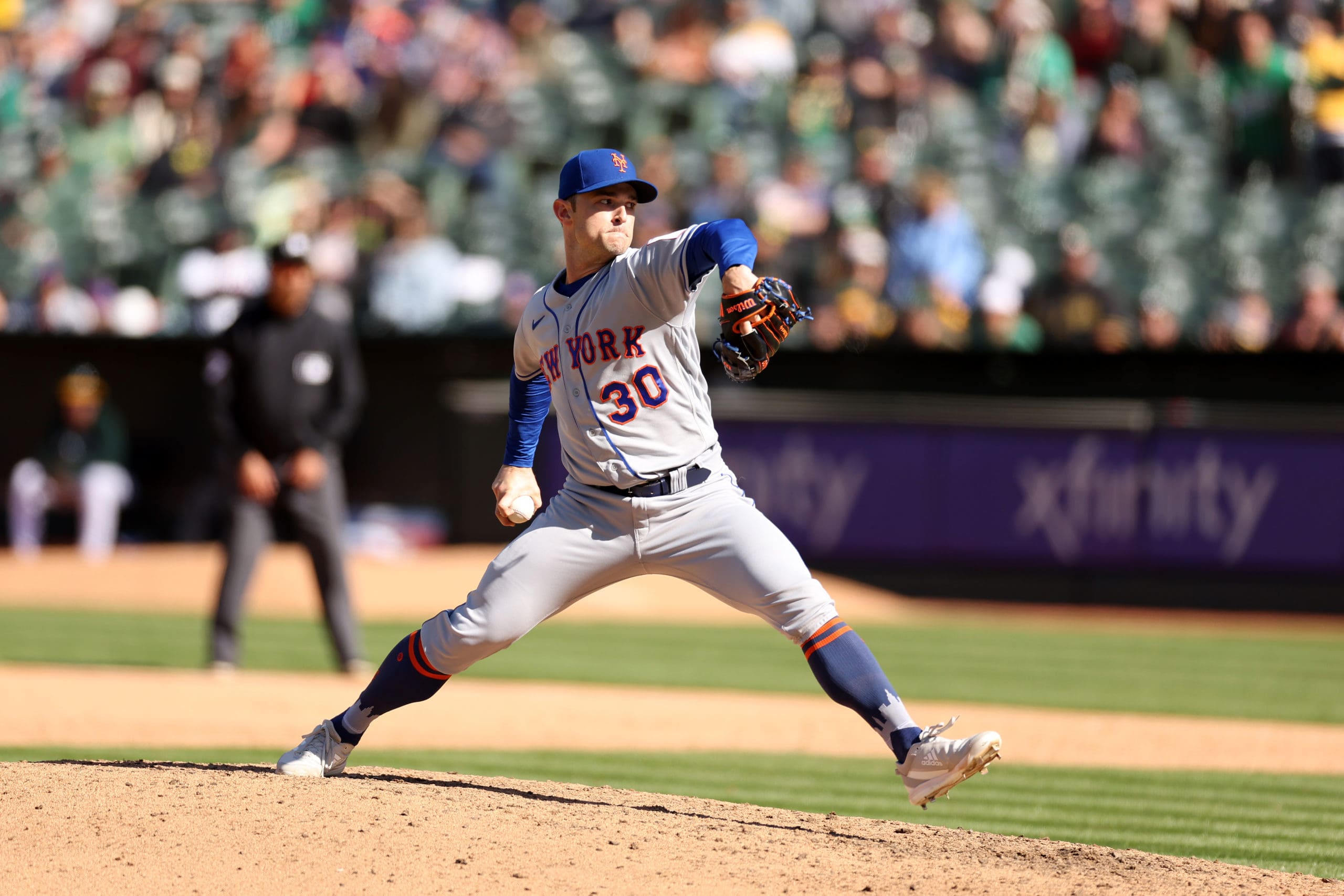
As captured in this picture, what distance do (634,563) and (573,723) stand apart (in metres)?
3.27

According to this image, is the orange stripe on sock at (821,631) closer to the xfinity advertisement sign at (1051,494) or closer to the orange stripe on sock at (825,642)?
the orange stripe on sock at (825,642)

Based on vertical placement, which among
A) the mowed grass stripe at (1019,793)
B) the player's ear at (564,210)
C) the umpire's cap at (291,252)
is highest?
the umpire's cap at (291,252)

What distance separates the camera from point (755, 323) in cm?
390

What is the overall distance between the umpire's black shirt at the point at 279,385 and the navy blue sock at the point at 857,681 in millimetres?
4656

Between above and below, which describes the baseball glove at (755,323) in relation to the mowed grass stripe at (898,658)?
above

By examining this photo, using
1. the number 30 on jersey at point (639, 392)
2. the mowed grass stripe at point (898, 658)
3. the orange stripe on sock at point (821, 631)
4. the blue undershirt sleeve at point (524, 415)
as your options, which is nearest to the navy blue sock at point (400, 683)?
the blue undershirt sleeve at point (524, 415)

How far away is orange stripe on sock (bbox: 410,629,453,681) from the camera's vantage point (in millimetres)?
4738

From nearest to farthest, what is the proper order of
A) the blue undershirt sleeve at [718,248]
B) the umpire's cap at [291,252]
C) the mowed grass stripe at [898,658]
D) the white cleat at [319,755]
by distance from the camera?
the blue undershirt sleeve at [718,248]
the white cleat at [319,755]
the umpire's cap at [291,252]
the mowed grass stripe at [898,658]

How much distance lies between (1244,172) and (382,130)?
848cm

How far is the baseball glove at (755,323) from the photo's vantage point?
388 cm

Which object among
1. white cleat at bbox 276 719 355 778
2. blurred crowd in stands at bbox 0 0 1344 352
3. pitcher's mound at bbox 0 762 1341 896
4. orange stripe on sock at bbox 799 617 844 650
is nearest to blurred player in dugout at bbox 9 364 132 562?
blurred crowd in stands at bbox 0 0 1344 352

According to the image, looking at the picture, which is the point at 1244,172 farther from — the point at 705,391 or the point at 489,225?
the point at 705,391

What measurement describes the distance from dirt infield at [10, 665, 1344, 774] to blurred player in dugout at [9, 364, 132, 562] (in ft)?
18.5

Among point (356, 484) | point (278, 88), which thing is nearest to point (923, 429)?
point (356, 484)
